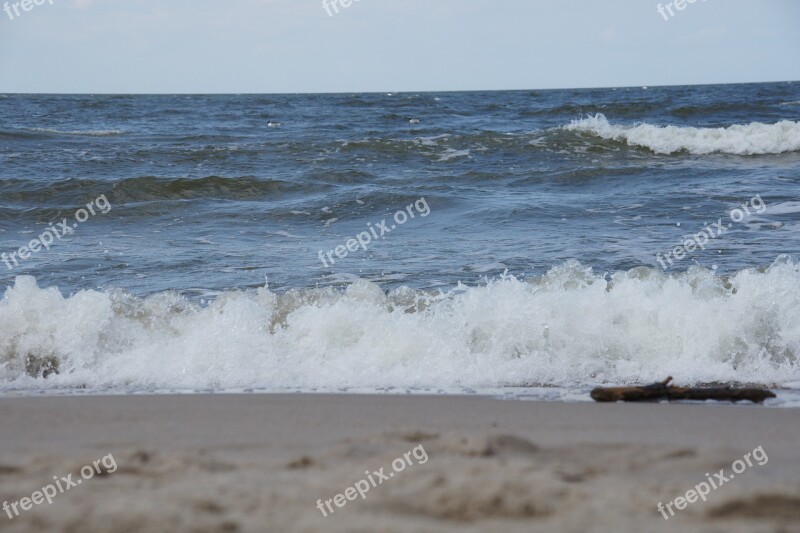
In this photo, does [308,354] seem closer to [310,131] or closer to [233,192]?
[233,192]

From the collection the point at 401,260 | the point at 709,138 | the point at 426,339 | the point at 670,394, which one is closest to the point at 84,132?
the point at 401,260

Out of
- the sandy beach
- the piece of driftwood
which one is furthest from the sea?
the sandy beach

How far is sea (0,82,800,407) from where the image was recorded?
188 inches

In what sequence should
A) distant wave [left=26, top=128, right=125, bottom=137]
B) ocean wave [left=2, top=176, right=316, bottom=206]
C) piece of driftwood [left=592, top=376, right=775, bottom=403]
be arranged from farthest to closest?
distant wave [left=26, top=128, right=125, bottom=137] < ocean wave [left=2, top=176, right=316, bottom=206] < piece of driftwood [left=592, top=376, right=775, bottom=403]

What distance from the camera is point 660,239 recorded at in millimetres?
8180

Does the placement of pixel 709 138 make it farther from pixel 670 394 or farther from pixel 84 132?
pixel 84 132

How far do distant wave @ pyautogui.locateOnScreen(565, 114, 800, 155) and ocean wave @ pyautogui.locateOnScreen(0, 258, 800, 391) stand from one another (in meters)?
10.2

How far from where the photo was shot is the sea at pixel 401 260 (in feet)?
15.6

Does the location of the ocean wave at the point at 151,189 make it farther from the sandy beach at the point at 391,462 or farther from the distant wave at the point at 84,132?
the sandy beach at the point at 391,462

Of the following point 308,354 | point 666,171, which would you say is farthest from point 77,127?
point 308,354

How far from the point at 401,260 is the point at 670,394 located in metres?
3.93

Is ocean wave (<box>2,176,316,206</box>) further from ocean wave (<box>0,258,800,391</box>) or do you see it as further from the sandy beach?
the sandy beach

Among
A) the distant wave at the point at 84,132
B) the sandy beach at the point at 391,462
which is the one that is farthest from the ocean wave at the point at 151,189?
the sandy beach at the point at 391,462

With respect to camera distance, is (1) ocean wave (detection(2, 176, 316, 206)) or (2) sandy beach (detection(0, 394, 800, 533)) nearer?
(2) sandy beach (detection(0, 394, 800, 533))
